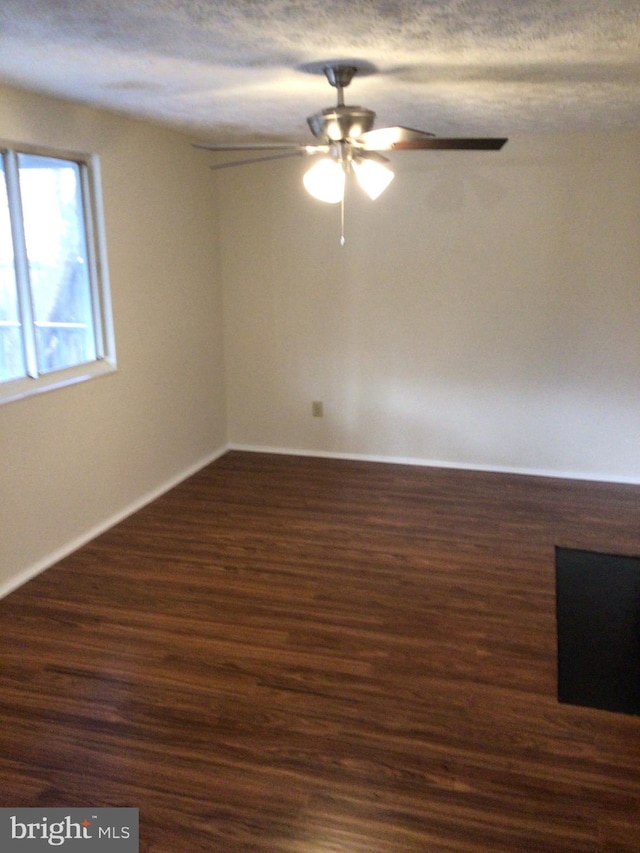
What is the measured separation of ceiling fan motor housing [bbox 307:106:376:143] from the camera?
2660 mm

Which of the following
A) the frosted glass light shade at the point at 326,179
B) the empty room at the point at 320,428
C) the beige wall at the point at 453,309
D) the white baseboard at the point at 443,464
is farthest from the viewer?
the white baseboard at the point at 443,464

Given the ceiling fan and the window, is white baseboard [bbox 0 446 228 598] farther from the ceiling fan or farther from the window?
the ceiling fan

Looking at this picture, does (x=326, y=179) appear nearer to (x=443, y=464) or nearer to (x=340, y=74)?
(x=340, y=74)

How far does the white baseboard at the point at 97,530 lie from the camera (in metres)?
3.40

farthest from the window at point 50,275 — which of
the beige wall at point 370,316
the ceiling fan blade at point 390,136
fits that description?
the ceiling fan blade at point 390,136

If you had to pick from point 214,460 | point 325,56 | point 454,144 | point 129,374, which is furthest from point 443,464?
point 325,56

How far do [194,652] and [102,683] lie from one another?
37cm

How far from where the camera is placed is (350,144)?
2.78 m

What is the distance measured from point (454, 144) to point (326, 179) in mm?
534

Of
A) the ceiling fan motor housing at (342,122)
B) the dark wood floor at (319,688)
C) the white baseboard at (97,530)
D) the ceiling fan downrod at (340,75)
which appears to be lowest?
the dark wood floor at (319,688)

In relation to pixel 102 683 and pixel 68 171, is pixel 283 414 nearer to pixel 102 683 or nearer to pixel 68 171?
pixel 68 171

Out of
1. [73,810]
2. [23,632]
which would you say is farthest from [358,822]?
[23,632]

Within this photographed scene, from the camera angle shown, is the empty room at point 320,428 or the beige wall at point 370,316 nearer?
the empty room at point 320,428

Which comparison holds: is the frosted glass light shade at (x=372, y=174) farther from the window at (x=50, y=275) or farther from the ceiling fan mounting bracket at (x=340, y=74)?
the window at (x=50, y=275)
